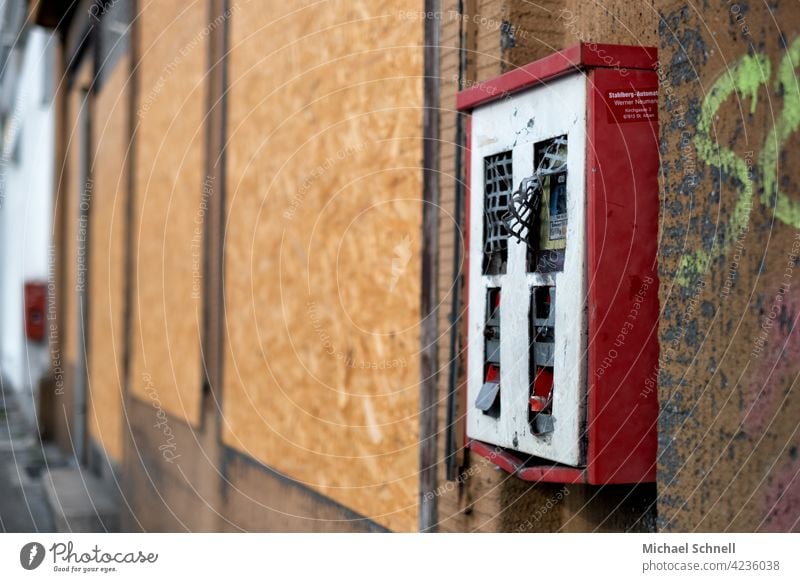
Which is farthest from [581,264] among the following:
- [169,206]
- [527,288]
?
[169,206]

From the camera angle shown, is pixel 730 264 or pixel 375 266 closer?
pixel 730 264

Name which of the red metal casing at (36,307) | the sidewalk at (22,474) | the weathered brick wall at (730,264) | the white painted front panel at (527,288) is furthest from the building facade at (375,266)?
the red metal casing at (36,307)

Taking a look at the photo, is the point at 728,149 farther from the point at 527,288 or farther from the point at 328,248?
the point at 328,248

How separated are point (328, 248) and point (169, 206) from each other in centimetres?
309

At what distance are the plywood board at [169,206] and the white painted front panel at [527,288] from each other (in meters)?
3.76

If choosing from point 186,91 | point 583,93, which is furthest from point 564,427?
point 186,91

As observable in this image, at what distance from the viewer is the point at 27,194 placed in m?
16.6

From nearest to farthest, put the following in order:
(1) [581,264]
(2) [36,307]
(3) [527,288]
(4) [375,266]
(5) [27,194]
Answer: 1. (1) [581,264]
2. (3) [527,288]
3. (4) [375,266]
4. (2) [36,307]
5. (5) [27,194]

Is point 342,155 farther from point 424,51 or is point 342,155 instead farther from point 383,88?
point 424,51

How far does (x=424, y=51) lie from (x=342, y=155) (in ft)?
2.80

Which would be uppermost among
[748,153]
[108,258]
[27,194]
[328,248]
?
[27,194]

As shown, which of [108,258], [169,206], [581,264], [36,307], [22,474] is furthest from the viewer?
[36,307]

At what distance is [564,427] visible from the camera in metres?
2.94

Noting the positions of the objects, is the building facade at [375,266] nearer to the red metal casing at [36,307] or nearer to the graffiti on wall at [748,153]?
the graffiti on wall at [748,153]
